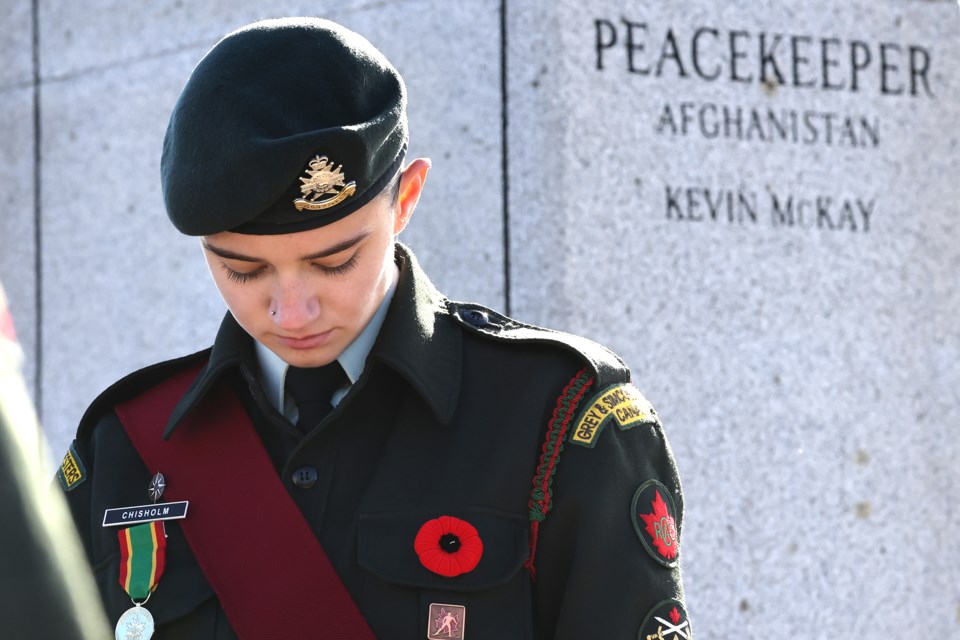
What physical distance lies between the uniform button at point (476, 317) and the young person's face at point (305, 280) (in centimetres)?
23

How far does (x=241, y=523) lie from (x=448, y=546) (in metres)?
0.33

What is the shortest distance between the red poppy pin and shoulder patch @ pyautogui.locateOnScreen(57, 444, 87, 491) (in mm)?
620

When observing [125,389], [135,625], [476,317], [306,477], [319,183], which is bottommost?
[135,625]

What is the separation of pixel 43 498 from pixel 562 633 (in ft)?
4.08

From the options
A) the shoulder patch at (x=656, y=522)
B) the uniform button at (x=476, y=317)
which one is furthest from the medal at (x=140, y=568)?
the shoulder patch at (x=656, y=522)

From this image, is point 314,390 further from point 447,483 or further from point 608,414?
point 608,414

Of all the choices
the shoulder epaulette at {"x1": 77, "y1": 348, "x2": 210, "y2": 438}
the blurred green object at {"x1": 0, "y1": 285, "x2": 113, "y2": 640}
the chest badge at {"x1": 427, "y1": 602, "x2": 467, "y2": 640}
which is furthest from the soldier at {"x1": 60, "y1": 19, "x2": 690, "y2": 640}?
the blurred green object at {"x1": 0, "y1": 285, "x2": 113, "y2": 640}

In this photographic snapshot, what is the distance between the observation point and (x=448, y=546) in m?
2.06

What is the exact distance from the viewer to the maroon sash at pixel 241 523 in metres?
2.04

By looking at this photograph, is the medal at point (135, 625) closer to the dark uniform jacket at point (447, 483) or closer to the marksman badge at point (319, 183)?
the dark uniform jacket at point (447, 483)

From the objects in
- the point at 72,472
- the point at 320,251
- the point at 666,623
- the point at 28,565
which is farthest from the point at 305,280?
the point at 28,565

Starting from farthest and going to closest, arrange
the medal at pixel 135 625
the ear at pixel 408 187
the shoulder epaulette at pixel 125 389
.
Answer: the shoulder epaulette at pixel 125 389
the ear at pixel 408 187
the medal at pixel 135 625

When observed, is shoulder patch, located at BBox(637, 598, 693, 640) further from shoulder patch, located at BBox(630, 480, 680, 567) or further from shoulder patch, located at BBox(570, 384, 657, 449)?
shoulder patch, located at BBox(570, 384, 657, 449)

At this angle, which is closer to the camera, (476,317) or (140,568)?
(140,568)
